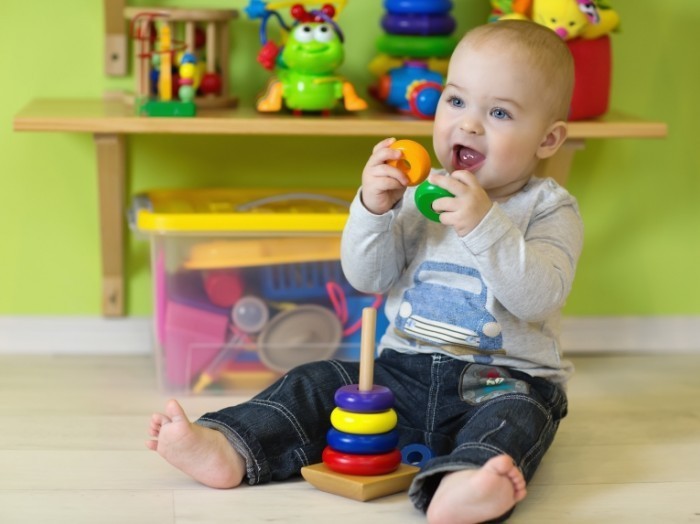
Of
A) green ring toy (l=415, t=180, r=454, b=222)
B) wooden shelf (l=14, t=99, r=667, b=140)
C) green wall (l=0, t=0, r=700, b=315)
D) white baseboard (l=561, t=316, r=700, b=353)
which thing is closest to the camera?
green ring toy (l=415, t=180, r=454, b=222)

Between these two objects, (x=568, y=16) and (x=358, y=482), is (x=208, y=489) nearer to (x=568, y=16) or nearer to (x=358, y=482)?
(x=358, y=482)

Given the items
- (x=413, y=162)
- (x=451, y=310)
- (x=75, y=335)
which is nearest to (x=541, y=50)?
(x=413, y=162)

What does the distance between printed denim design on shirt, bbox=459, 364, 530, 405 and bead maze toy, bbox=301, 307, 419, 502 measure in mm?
102

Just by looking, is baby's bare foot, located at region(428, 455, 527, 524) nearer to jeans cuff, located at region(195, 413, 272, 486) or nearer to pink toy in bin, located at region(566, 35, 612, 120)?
jeans cuff, located at region(195, 413, 272, 486)

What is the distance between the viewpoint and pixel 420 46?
156cm

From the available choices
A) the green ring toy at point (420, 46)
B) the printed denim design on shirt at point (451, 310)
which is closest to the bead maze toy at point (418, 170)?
the printed denim design on shirt at point (451, 310)

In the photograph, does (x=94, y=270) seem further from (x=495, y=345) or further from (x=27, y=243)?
(x=495, y=345)

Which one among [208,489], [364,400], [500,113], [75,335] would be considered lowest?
[75,335]

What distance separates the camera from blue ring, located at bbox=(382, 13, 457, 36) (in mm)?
1563

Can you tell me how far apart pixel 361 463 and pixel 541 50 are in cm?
48

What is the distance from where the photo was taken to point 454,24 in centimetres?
159

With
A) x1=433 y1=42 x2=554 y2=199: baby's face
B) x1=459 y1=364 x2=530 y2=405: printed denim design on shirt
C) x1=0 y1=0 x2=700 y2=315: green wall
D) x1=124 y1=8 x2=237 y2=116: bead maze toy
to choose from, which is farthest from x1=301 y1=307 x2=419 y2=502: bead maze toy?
x1=0 y1=0 x2=700 y2=315: green wall

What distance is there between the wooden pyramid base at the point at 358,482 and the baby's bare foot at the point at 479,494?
0.09 metres

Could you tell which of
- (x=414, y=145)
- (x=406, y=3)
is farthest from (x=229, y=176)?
(x=414, y=145)
